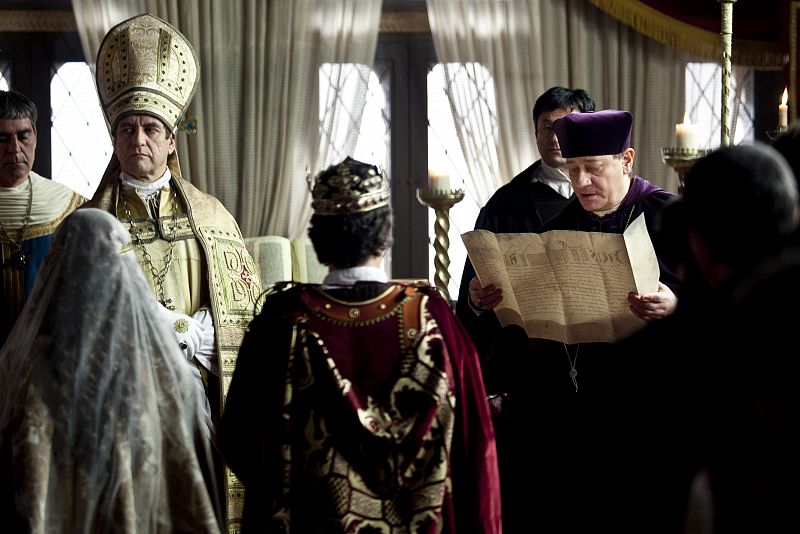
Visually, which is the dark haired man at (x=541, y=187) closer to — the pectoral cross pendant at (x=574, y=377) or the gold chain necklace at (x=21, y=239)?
the pectoral cross pendant at (x=574, y=377)

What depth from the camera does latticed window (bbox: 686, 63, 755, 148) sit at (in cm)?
639

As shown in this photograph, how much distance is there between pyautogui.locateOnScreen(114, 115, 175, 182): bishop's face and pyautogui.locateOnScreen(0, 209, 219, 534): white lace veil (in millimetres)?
1082

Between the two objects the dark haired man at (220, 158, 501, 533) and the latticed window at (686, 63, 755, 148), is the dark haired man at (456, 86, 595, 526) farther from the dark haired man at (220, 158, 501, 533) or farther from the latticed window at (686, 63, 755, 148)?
the latticed window at (686, 63, 755, 148)

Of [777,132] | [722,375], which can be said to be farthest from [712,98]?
[722,375]

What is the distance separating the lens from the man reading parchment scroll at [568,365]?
3377 millimetres

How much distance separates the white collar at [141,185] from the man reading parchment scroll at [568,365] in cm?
126

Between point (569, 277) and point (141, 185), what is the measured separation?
164 centimetres

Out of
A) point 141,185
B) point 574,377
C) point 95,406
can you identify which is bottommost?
point 574,377

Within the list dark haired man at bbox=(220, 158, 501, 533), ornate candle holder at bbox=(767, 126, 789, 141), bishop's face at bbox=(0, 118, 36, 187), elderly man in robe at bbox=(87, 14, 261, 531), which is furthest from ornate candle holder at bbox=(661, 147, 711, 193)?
bishop's face at bbox=(0, 118, 36, 187)

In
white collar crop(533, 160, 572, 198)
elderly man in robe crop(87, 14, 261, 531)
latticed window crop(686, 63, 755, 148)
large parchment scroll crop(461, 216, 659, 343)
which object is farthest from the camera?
latticed window crop(686, 63, 755, 148)

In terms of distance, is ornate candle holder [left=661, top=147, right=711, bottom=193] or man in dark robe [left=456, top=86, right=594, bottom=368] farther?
man in dark robe [left=456, top=86, right=594, bottom=368]

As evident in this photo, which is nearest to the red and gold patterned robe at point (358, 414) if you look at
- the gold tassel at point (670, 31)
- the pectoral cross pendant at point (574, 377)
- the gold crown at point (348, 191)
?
the gold crown at point (348, 191)

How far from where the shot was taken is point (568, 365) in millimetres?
3508

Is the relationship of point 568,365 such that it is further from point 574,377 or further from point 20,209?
point 20,209
